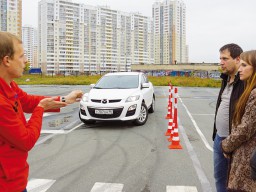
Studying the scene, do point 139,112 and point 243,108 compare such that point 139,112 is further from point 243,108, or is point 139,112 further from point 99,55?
point 99,55

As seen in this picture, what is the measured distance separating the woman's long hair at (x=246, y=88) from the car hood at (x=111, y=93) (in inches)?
263

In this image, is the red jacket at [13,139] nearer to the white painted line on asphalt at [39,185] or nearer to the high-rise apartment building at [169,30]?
the white painted line on asphalt at [39,185]

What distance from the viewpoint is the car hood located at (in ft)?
30.1

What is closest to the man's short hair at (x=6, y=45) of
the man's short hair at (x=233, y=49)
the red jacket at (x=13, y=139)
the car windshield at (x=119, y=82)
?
the red jacket at (x=13, y=139)

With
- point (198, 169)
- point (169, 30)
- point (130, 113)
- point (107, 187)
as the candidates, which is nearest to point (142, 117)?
point (130, 113)

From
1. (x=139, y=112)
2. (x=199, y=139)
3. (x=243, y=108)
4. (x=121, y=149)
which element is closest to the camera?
(x=243, y=108)

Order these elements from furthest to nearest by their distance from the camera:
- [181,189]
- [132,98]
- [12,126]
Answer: [132,98] → [181,189] → [12,126]

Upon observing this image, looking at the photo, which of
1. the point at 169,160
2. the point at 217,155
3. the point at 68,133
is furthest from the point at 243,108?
the point at 68,133

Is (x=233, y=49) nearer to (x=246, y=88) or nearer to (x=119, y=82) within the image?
(x=246, y=88)

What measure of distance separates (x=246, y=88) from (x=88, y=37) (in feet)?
433

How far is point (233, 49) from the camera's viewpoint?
3320 mm

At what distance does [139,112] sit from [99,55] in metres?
126

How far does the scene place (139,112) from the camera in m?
9.37

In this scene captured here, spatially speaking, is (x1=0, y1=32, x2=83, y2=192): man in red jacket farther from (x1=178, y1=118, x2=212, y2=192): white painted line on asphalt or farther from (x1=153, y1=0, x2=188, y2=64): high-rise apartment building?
(x1=153, y1=0, x2=188, y2=64): high-rise apartment building
